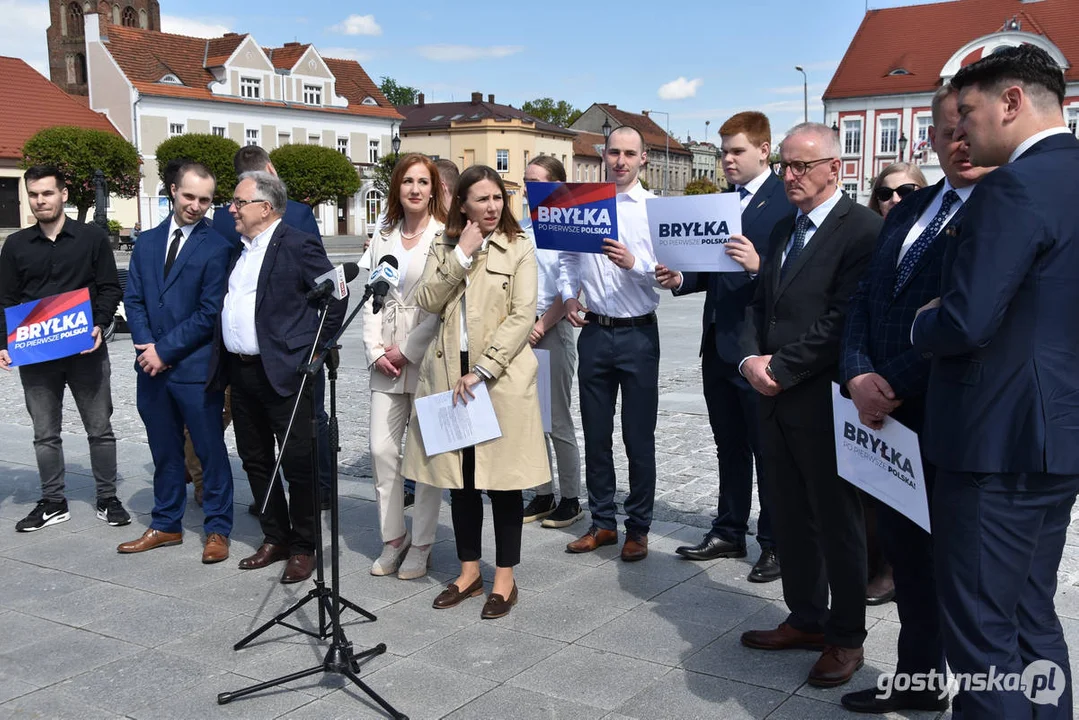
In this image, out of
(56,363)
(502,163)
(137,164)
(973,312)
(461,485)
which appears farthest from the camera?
(502,163)

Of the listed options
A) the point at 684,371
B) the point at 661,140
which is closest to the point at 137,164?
the point at 684,371

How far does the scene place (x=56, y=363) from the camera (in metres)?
6.49

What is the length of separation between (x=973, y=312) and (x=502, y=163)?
8735 centimetres

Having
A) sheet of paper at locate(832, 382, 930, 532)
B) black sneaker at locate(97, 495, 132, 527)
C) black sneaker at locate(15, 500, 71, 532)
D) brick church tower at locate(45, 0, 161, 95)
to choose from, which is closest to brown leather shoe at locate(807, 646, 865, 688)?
sheet of paper at locate(832, 382, 930, 532)

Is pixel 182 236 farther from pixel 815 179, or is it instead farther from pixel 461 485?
pixel 815 179

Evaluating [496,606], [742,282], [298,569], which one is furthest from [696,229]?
[298,569]

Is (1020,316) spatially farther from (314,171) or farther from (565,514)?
(314,171)

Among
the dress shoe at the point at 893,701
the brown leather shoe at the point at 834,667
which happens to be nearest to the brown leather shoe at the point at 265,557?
the brown leather shoe at the point at 834,667

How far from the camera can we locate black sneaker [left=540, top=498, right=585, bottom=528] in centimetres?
641

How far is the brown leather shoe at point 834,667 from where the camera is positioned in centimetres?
403

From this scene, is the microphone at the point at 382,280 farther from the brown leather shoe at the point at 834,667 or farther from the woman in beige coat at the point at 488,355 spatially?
the brown leather shoe at the point at 834,667

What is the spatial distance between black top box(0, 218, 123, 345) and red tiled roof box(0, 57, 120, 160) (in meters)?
52.8

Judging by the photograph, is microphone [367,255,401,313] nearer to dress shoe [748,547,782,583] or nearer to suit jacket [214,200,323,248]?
suit jacket [214,200,323,248]

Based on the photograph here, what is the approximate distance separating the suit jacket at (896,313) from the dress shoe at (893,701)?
3.46 feet
